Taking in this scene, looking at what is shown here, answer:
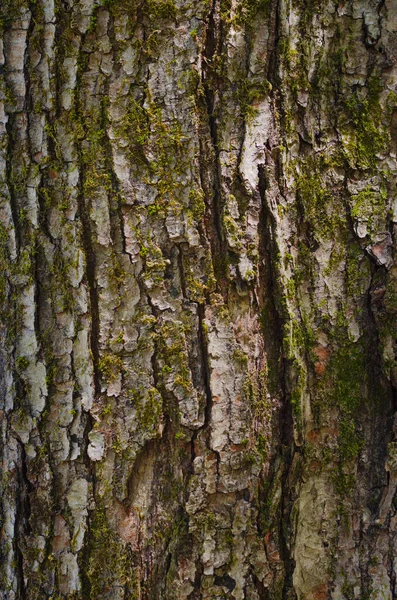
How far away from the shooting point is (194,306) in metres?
1.23

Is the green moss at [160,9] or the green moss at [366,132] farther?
the green moss at [366,132]

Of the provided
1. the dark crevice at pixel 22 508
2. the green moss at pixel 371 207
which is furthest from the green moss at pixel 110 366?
the green moss at pixel 371 207

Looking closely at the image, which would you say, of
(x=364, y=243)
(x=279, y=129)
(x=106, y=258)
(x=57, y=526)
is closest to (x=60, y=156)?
(x=106, y=258)

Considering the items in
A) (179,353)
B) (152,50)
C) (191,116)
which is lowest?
(179,353)

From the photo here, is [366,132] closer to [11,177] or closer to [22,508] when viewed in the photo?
[11,177]

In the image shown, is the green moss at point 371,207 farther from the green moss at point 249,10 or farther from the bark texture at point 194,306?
the green moss at point 249,10

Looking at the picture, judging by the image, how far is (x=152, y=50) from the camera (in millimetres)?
1216

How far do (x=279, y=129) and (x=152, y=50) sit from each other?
0.36 metres

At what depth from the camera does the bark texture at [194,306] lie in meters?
1.22

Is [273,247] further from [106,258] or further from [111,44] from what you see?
[111,44]

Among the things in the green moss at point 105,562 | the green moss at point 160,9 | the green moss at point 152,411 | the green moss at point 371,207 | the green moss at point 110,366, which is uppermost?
the green moss at point 160,9

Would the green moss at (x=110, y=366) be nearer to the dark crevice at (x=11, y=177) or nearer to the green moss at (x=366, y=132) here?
the dark crevice at (x=11, y=177)

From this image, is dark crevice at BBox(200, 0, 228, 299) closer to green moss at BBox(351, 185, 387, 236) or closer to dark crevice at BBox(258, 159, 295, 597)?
dark crevice at BBox(258, 159, 295, 597)

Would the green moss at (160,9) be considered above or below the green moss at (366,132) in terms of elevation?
above
